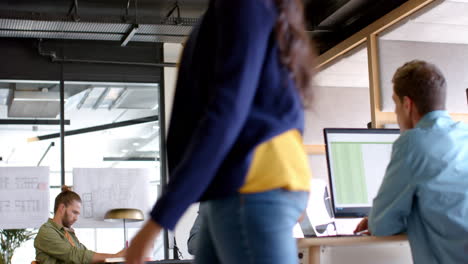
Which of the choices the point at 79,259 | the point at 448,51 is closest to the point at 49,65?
the point at 79,259

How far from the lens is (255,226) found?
1138 millimetres

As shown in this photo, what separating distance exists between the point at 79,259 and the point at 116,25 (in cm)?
228

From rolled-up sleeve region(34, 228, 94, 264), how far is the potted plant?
129 cm

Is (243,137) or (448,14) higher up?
(448,14)

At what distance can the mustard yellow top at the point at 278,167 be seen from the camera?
117 cm

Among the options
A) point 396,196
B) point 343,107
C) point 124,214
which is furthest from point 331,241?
point 124,214

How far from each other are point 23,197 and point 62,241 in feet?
4.95

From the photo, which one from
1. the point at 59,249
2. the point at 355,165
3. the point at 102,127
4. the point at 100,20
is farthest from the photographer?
the point at 102,127

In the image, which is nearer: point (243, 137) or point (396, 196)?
point (243, 137)

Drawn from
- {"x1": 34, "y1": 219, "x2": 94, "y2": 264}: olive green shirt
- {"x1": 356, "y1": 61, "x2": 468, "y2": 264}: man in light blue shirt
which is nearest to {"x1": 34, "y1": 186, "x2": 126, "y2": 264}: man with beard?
{"x1": 34, "y1": 219, "x2": 94, "y2": 264}: olive green shirt

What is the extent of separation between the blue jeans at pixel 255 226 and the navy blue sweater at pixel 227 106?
0.10 ft

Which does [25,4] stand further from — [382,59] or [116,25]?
[382,59]

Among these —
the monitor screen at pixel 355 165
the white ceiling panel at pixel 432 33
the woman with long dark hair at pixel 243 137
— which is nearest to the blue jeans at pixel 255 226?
the woman with long dark hair at pixel 243 137

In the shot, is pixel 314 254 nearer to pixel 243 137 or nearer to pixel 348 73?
pixel 243 137
